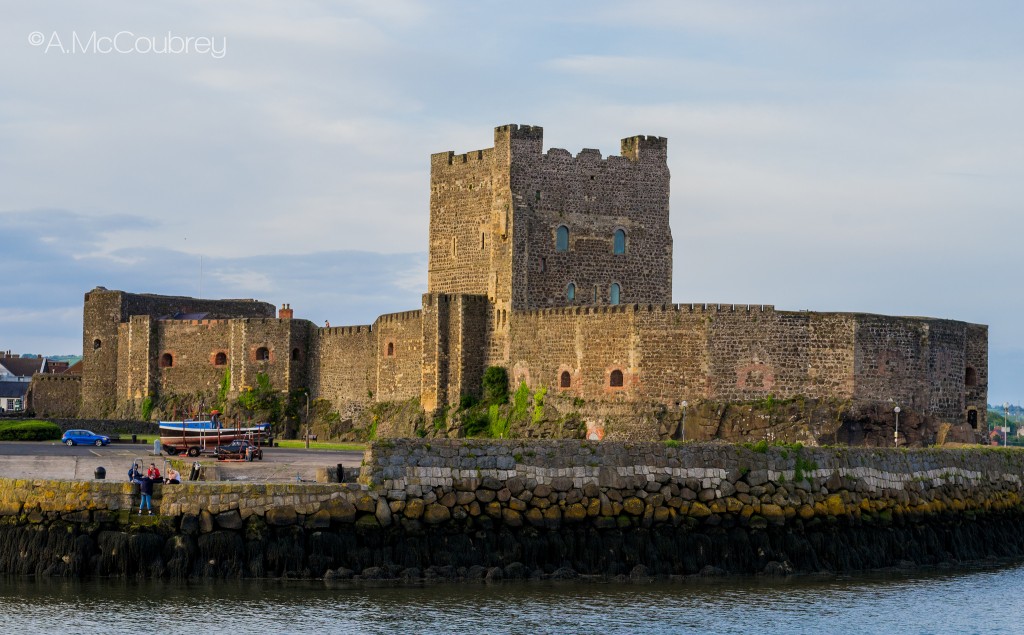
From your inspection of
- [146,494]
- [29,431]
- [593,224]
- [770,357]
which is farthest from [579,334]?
[146,494]

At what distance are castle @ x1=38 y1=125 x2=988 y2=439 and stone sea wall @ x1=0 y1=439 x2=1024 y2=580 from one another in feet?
48.5

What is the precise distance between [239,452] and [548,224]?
19077 millimetres

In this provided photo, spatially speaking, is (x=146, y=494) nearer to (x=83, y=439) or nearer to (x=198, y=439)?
(x=198, y=439)

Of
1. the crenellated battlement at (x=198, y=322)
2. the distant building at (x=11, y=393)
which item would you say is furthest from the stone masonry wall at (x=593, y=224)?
the distant building at (x=11, y=393)

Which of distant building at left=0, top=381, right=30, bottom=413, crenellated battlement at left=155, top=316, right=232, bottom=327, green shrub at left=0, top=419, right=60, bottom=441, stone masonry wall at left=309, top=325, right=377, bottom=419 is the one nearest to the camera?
green shrub at left=0, top=419, right=60, bottom=441

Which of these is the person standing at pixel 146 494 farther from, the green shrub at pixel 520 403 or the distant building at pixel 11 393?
the distant building at pixel 11 393

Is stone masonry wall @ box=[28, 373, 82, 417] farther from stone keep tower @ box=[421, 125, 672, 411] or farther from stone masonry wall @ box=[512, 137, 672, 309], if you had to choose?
stone masonry wall @ box=[512, 137, 672, 309]

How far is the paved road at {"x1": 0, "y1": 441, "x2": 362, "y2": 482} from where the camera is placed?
38594 millimetres

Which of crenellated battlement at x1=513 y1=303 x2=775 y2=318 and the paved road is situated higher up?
crenellated battlement at x1=513 y1=303 x2=775 y2=318

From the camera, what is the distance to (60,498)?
3488 cm

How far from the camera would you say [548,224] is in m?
61.5

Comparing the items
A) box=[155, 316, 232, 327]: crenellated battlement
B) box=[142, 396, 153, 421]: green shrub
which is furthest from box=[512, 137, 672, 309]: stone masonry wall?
box=[142, 396, 153, 421]: green shrub

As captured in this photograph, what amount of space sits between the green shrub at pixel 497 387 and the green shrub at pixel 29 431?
625 inches

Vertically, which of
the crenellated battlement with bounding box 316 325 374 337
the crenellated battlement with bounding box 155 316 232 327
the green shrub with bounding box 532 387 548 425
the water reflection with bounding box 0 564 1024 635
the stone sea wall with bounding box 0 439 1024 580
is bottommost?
the water reflection with bounding box 0 564 1024 635
